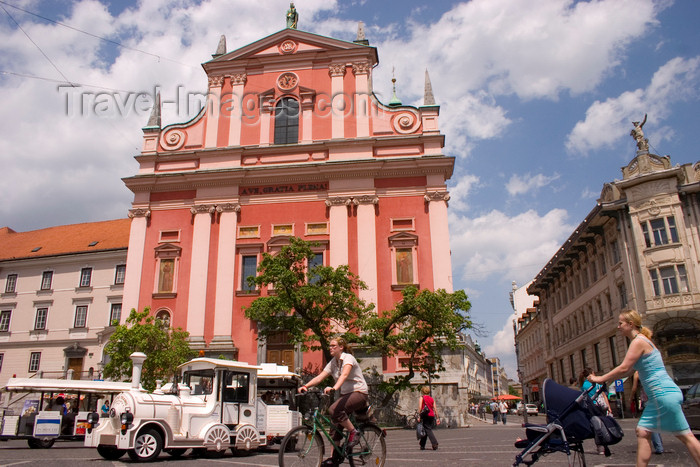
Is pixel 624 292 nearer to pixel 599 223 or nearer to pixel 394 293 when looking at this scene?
pixel 599 223

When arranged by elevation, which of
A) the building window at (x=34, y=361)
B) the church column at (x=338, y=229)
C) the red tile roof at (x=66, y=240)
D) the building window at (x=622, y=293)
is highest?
the red tile roof at (x=66, y=240)

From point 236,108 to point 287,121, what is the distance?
114 inches

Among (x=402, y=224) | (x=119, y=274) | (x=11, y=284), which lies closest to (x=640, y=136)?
(x=402, y=224)

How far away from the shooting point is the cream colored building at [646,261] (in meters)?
27.6

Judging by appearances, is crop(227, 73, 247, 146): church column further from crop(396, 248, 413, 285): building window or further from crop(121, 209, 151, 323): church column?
crop(396, 248, 413, 285): building window

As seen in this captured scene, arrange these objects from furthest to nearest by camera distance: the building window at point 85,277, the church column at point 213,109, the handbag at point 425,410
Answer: the building window at point 85,277, the church column at point 213,109, the handbag at point 425,410

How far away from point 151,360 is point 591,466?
1837 cm

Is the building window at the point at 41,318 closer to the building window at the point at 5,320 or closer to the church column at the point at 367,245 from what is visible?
the building window at the point at 5,320

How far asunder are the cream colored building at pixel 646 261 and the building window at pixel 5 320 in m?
38.1

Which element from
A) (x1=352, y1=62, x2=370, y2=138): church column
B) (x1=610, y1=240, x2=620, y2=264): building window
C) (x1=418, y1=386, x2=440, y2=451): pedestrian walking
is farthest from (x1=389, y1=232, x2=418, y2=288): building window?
(x1=610, y1=240, x2=620, y2=264): building window

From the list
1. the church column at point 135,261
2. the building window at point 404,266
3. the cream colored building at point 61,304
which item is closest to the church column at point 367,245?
the building window at point 404,266

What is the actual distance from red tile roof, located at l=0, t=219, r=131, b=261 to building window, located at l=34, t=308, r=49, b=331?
3.77 metres

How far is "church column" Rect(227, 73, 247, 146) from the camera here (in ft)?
96.1

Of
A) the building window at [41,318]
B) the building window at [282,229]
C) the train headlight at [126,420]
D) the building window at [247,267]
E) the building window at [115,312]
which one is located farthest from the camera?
the building window at [41,318]
